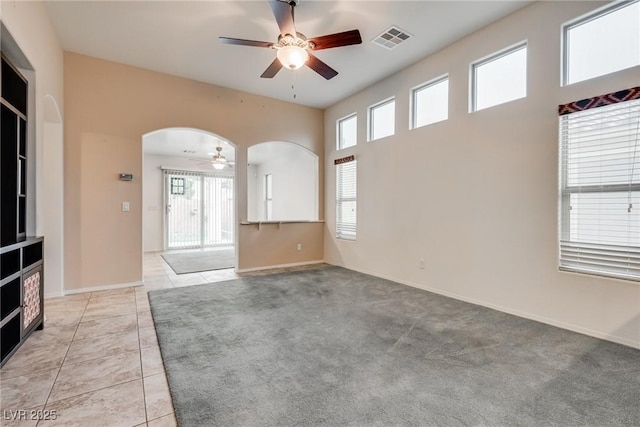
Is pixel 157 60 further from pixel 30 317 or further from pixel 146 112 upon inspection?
pixel 30 317

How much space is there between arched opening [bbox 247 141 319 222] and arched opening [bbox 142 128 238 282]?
1082mm

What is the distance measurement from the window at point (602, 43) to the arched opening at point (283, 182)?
426 cm

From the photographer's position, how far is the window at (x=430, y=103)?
13.2ft

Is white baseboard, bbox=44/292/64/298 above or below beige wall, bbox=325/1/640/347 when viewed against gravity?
below

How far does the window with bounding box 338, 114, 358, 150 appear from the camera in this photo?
5633mm

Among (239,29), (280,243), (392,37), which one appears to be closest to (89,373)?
(239,29)

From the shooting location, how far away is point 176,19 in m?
3.29

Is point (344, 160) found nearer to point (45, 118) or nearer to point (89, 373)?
point (45, 118)

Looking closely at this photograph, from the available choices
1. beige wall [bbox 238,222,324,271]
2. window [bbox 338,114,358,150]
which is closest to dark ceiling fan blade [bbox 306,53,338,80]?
window [bbox 338,114,358,150]

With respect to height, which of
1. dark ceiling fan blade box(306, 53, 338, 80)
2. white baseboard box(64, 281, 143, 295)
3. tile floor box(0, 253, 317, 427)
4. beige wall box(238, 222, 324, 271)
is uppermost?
dark ceiling fan blade box(306, 53, 338, 80)

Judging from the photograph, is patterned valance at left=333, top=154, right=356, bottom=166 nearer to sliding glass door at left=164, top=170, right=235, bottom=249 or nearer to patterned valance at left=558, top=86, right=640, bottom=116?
patterned valance at left=558, top=86, right=640, bottom=116

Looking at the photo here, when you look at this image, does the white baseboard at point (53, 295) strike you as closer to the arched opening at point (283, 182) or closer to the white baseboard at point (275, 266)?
the white baseboard at point (275, 266)

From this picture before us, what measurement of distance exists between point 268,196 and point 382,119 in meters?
5.93

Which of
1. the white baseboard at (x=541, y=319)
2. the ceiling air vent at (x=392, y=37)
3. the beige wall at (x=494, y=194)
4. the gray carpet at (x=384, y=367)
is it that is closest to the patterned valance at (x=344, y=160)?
the beige wall at (x=494, y=194)
